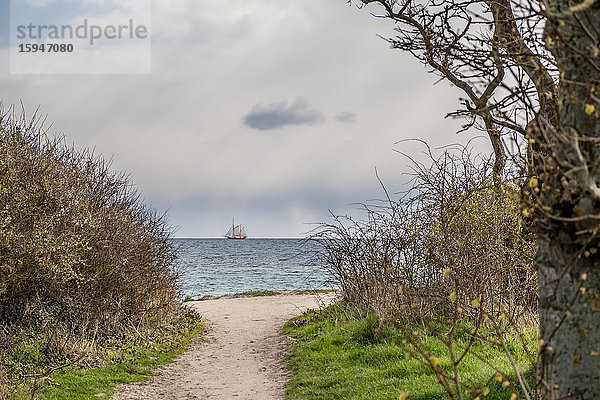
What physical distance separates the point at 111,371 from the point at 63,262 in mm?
2030

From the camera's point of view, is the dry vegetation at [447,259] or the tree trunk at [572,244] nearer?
the tree trunk at [572,244]

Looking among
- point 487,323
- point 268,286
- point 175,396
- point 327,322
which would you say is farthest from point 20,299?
point 268,286

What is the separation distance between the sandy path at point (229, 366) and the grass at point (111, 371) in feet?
0.83

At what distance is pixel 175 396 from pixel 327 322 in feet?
15.9

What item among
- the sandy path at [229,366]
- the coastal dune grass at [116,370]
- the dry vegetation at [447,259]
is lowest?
the sandy path at [229,366]

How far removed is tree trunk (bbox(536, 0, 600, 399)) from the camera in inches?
109

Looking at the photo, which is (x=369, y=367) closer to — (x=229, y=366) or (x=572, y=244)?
(x=229, y=366)

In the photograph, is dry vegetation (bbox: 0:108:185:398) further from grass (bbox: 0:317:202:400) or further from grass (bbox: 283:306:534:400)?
grass (bbox: 283:306:534:400)

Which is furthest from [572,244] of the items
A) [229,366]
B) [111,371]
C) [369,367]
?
[229,366]

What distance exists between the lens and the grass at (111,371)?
26.0 ft

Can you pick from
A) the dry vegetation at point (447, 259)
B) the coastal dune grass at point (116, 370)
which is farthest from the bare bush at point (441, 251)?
the coastal dune grass at point (116, 370)

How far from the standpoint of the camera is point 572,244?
9.39ft

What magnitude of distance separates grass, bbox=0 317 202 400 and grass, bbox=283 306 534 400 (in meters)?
2.66

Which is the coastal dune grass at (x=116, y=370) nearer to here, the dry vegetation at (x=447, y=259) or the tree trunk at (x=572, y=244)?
the dry vegetation at (x=447, y=259)
